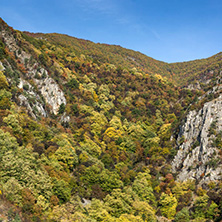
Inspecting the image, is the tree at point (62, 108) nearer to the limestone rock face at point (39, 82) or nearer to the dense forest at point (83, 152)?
the dense forest at point (83, 152)

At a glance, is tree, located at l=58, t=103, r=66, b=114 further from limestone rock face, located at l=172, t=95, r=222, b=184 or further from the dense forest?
limestone rock face, located at l=172, t=95, r=222, b=184

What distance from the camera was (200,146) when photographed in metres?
74.2

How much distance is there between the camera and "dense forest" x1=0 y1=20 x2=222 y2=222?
4247 cm

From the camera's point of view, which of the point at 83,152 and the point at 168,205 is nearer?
the point at 168,205

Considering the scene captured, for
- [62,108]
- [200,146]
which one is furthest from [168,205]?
[62,108]

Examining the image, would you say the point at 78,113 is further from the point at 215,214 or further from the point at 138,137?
the point at 215,214

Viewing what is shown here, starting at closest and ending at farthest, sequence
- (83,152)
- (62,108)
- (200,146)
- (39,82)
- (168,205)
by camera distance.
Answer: (168,205) → (83,152) → (200,146) → (39,82) → (62,108)

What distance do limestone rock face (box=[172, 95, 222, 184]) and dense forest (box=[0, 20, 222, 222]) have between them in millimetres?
2053

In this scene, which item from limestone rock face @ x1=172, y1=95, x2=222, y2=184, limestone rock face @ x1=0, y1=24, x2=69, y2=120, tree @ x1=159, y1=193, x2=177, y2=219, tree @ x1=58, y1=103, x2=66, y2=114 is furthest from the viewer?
tree @ x1=58, y1=103, x2=66, y2=114

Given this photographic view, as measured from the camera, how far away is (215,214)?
5281cm

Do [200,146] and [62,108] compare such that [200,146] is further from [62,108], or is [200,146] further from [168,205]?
[62,108]

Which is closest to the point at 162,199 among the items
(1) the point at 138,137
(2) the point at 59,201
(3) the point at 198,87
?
(2) the point at 59,201

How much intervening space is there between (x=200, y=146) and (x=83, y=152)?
118 feet

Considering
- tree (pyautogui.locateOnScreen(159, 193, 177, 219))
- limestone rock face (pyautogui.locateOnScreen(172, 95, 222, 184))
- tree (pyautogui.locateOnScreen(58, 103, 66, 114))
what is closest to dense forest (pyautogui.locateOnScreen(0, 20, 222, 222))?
tree (pyautogui.locateOnScreen(159, 193, 177, 219))
